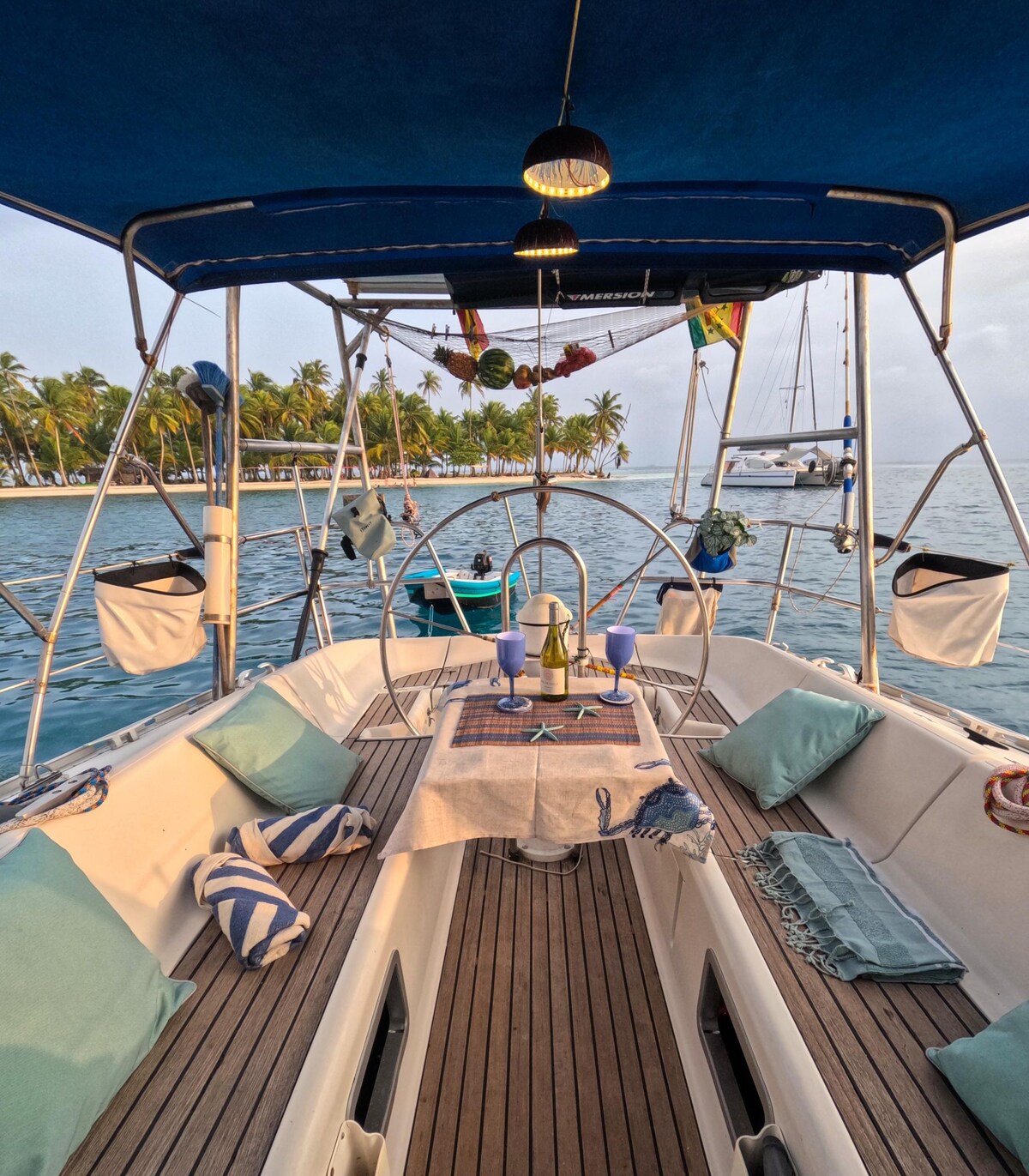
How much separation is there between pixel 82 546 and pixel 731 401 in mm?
3164

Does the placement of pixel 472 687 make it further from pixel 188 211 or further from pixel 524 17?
pixel 188 211

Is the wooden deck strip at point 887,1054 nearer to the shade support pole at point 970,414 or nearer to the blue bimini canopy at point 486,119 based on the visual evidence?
the shade support pole at point 970,414

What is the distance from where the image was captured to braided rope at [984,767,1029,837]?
45.2 inches

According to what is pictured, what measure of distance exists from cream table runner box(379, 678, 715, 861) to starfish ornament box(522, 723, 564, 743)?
0.11 ft

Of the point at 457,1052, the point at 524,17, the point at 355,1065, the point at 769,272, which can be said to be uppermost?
the point at 769,272

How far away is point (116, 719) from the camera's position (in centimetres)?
468

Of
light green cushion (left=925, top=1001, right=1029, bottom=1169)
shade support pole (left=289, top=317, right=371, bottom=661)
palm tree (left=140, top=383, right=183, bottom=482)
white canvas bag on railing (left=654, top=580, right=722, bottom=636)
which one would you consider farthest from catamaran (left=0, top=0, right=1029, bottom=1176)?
palm tree (left=140, top=383, right=183, bottom=482)

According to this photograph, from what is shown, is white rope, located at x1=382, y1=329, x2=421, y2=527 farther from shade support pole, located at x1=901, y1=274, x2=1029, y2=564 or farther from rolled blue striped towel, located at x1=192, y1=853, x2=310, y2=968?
shade support pole, located at x1=901, y1=274, x2=1029, y2=564

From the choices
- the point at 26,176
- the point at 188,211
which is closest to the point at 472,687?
the point at 188,211

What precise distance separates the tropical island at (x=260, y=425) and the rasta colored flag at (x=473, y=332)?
840 inches

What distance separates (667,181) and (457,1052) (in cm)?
238

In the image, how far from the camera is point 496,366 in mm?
2857

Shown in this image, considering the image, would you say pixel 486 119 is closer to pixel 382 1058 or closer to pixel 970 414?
pixel 970 414

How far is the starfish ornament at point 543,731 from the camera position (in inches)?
51.2
